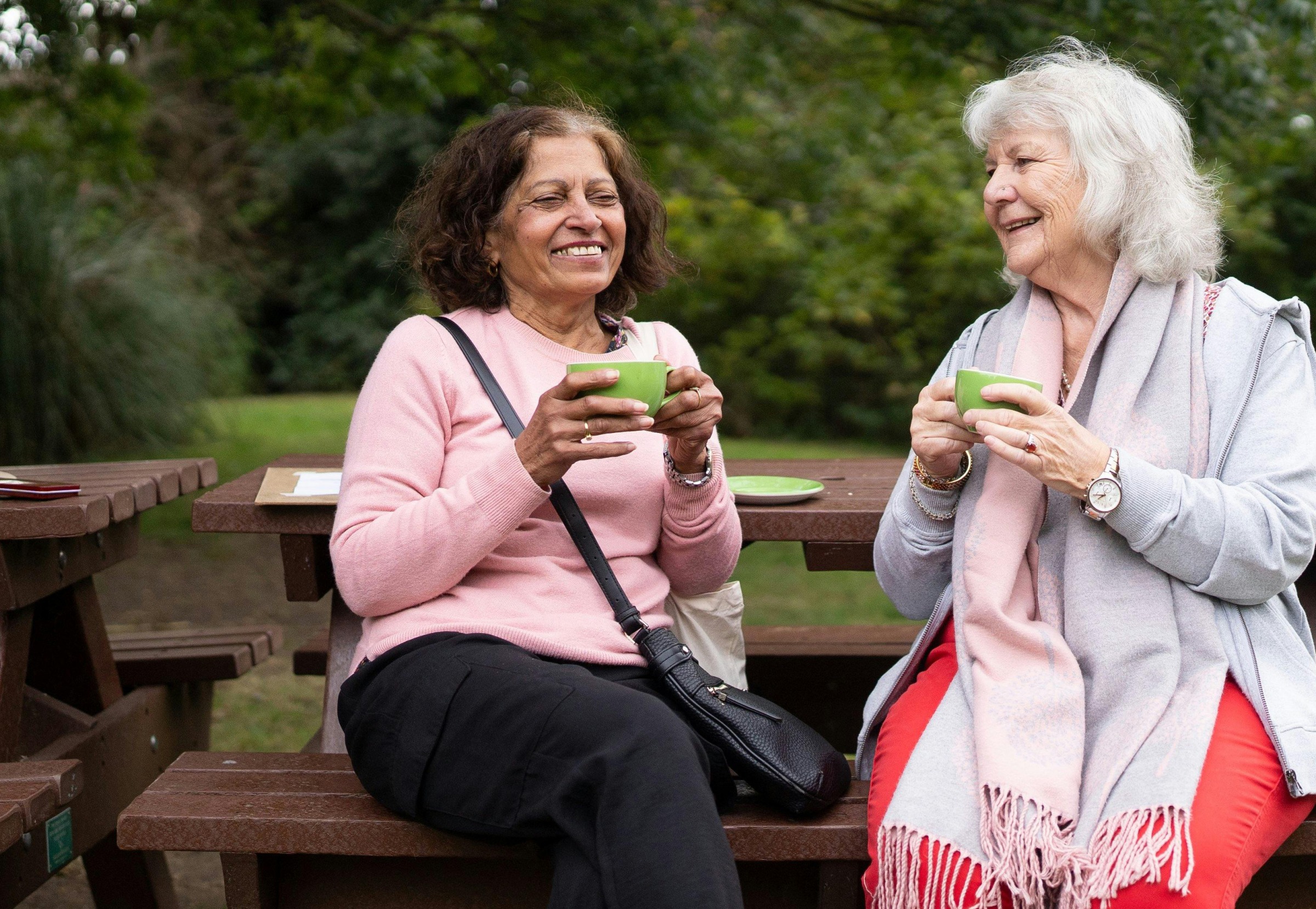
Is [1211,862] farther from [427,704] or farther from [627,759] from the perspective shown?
[427,704]

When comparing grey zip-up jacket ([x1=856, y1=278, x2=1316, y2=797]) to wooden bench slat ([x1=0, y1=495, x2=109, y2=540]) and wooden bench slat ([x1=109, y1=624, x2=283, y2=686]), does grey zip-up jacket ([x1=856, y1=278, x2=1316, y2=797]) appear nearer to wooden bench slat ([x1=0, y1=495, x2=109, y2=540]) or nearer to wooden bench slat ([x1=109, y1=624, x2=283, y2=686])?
wooden bench slat ([x1=0, y1=495, x2=109, y2=540])

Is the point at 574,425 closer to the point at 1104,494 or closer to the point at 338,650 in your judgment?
the point at 1104,494

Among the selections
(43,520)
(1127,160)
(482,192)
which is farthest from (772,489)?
(43,520)

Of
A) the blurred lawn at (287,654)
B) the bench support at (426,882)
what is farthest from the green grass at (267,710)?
the bench support at (426,882)

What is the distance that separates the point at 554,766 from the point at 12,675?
153 cm

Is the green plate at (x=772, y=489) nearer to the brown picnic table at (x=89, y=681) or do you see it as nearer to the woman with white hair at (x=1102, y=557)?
the woman with white hair at (x=1102, y=557)

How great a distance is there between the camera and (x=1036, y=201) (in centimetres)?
238

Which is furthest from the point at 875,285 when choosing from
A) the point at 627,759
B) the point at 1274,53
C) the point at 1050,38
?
the point at 627,759

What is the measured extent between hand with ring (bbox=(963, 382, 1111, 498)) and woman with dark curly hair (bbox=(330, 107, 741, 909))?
0.50 meters

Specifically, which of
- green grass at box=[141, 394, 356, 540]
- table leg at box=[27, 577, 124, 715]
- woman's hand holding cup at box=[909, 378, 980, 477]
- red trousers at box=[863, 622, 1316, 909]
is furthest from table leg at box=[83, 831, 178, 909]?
green grass at box=[141, 394, 356, 540]

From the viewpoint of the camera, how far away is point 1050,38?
603 cm

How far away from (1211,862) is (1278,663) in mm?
407

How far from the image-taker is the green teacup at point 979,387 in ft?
6.81

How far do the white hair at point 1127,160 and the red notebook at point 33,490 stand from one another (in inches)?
Result: 80.5
